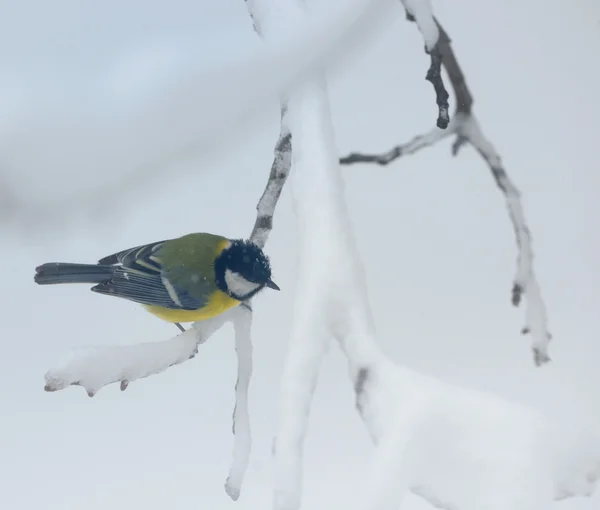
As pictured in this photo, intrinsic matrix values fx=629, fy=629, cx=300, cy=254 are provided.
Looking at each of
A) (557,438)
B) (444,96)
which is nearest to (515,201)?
(444,96)

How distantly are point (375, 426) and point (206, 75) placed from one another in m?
0.33

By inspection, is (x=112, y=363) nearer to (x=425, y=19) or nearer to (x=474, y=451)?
(x=474, y=451)

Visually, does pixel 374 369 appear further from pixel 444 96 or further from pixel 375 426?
pixel 444 96

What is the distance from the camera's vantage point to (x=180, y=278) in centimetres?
80

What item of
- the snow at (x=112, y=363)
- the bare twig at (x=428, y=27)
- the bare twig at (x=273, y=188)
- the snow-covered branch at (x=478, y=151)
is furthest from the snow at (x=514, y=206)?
the snow at (x=112, y=363)

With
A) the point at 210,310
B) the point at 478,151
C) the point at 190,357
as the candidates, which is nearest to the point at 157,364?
the point at 190,357

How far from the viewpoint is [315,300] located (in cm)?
53

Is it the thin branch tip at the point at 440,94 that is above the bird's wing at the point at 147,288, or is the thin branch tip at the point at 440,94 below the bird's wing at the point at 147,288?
above

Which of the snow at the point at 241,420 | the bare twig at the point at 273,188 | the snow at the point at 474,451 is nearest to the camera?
the snow at the point at 474,451

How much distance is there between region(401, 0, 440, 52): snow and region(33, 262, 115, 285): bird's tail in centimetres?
49

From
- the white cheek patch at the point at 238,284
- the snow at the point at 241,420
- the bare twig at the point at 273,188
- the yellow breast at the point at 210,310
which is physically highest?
the bare twig at the point at 273,188

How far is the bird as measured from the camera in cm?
76

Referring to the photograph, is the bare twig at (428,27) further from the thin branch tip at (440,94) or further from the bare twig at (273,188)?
the bare twig at (273,188)

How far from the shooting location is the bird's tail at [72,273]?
0.79m
